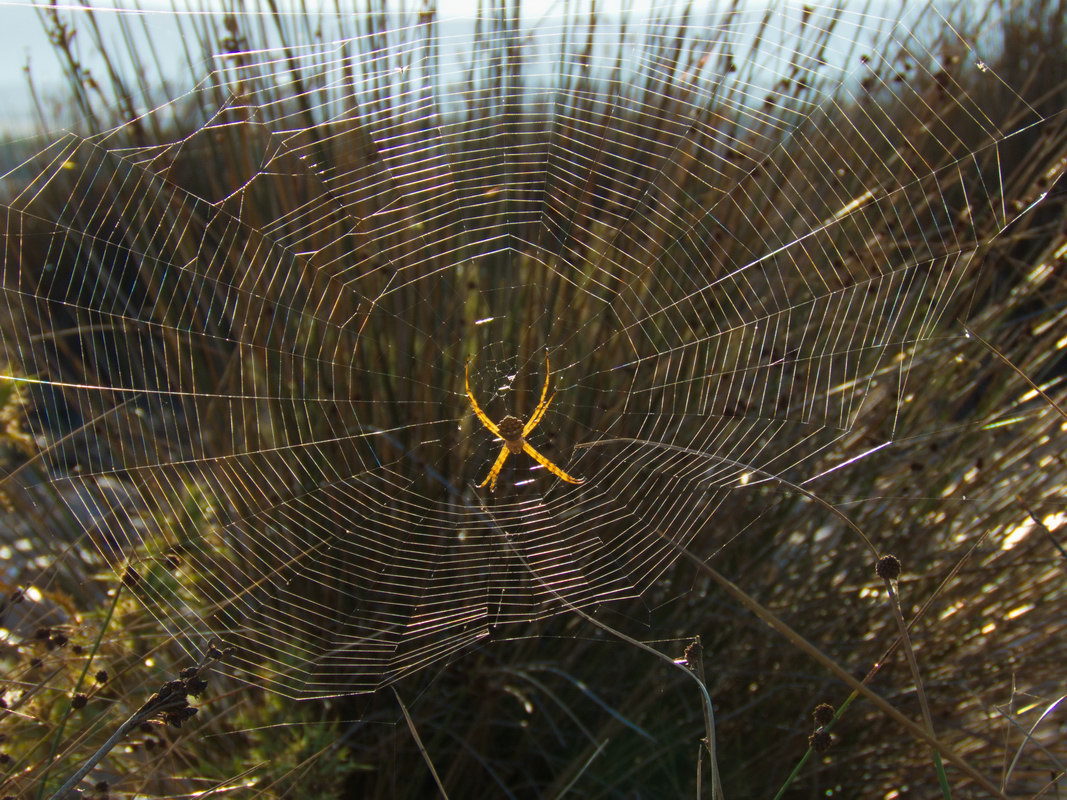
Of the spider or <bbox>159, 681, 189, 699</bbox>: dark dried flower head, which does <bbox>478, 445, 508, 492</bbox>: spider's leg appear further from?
<bbox>159, 681, 189, 699</bbox>: dark dried flower head

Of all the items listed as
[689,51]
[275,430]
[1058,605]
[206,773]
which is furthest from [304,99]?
[1058,605]

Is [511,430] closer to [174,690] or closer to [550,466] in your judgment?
[550,466]

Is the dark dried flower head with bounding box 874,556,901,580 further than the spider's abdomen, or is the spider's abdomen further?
the spider's abdomen

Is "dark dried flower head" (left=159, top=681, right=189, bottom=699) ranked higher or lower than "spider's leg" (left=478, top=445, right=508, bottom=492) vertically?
higher

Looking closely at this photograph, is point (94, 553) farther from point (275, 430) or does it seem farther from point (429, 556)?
point (429, 556)

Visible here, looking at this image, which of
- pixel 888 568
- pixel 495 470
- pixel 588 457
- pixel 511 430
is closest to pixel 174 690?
pixel 888 568

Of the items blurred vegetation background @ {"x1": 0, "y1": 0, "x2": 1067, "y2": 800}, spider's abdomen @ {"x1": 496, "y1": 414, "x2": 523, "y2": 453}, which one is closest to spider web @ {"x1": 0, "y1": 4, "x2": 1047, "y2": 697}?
blurred vegetation background @ {"x1": 0, "y1": 0, "x2": 1067, "y2": 800}

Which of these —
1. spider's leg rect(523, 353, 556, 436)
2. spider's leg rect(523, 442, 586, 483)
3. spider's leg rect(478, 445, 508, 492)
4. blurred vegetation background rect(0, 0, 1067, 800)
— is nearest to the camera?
blurred vegetation background rect(0, 0, 1067, 800)
